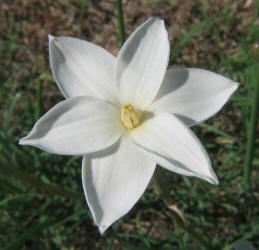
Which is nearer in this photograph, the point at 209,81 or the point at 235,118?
the point at 209,81

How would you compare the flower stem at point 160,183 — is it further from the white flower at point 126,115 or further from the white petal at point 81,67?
the white petal at point 81,67

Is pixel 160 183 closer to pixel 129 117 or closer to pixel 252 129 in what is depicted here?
pixel 129 117

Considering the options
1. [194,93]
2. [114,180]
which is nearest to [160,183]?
[114,180]

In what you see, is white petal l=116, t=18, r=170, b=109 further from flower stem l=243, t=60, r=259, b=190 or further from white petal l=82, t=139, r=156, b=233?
flower stem l=243, t=60, r=259, b=190

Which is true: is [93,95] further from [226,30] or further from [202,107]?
[226,30]

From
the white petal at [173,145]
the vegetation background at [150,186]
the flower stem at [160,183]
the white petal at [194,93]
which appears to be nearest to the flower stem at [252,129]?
the vegetation background at [150,186]

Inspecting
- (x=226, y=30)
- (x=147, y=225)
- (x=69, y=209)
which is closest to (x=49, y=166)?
(x=69, y=209)
